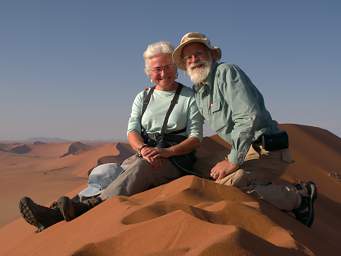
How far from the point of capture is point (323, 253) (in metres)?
2.65

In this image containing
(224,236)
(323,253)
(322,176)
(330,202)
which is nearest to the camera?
(224,236)

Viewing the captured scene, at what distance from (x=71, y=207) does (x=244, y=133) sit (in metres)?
1.51

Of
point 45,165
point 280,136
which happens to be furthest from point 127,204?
point 45,165

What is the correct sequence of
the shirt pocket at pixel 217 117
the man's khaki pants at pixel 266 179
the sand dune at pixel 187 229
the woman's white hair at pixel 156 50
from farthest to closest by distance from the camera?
the woman's white hair at pixel 156 50, the shirt pocket at pixel 217 117, the man's khaki pants at pixel 266 179, the sand dune at pixel 187 229

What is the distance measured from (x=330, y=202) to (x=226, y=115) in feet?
8.86

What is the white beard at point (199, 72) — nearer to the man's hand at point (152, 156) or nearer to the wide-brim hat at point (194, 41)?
the wide-brim hat at point (194, 41)

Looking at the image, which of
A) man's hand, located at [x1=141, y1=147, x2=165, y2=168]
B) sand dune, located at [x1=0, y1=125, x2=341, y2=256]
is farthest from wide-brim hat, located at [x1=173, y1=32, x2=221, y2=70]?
sand dune, located at [x1=0, y1=125, x2=341, y2=256]

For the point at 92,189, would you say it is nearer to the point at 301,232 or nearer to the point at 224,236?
the point at 301,232

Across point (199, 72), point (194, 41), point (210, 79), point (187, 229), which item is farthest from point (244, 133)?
point (187, 229)

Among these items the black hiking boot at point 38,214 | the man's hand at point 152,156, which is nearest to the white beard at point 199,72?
the man's hand at point 152,156

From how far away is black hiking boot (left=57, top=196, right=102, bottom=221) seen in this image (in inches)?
136

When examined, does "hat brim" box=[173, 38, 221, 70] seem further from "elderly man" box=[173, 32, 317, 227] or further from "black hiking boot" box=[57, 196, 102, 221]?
"black hiking boot" box=[57, 196, 102, 221]

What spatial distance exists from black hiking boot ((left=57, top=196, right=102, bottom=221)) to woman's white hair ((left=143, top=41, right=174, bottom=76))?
56.4 inches

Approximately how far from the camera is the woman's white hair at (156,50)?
163 inches
